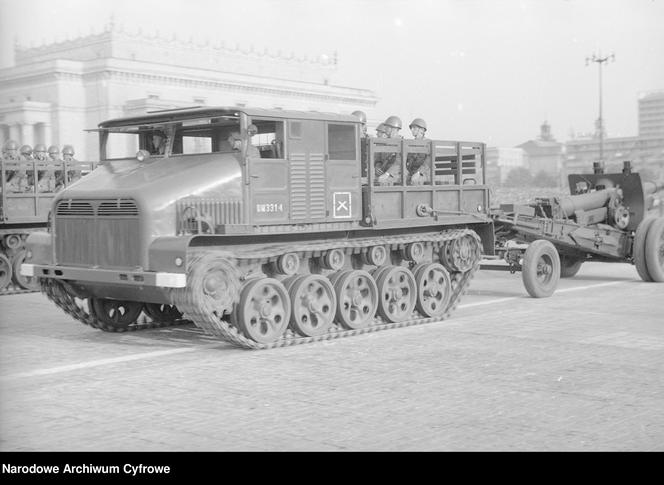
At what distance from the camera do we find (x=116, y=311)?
12883mm

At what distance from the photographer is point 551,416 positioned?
7734mm

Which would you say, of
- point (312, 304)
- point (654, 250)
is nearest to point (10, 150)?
point (312, 304)

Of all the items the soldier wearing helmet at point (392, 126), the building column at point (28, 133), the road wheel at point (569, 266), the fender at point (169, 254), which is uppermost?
the building column at point (28, 133)

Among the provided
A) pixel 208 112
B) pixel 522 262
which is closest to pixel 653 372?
pixel 208 112

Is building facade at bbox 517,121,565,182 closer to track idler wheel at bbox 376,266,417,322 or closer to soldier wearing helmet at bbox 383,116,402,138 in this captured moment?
soldier wearing helmet at bbox 383,116,402,138

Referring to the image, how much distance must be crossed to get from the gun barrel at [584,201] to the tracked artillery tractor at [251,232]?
191 inches

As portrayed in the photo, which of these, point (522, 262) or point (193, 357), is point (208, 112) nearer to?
point (193, 357)

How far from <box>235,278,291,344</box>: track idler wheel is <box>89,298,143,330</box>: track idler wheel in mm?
2350

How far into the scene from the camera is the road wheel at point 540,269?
15.8m

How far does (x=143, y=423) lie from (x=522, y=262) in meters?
9.62

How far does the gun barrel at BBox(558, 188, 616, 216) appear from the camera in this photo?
1817cm

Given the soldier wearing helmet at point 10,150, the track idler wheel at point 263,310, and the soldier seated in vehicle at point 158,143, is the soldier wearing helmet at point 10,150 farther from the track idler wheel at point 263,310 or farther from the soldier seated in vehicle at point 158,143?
the track idler wheel at point 263,310

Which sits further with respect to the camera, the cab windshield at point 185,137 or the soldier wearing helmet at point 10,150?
the soldier wearing helmet at point 10,150

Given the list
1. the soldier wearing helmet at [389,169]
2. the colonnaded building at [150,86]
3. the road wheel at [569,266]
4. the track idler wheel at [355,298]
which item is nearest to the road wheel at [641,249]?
the road wheel at [569,266]
